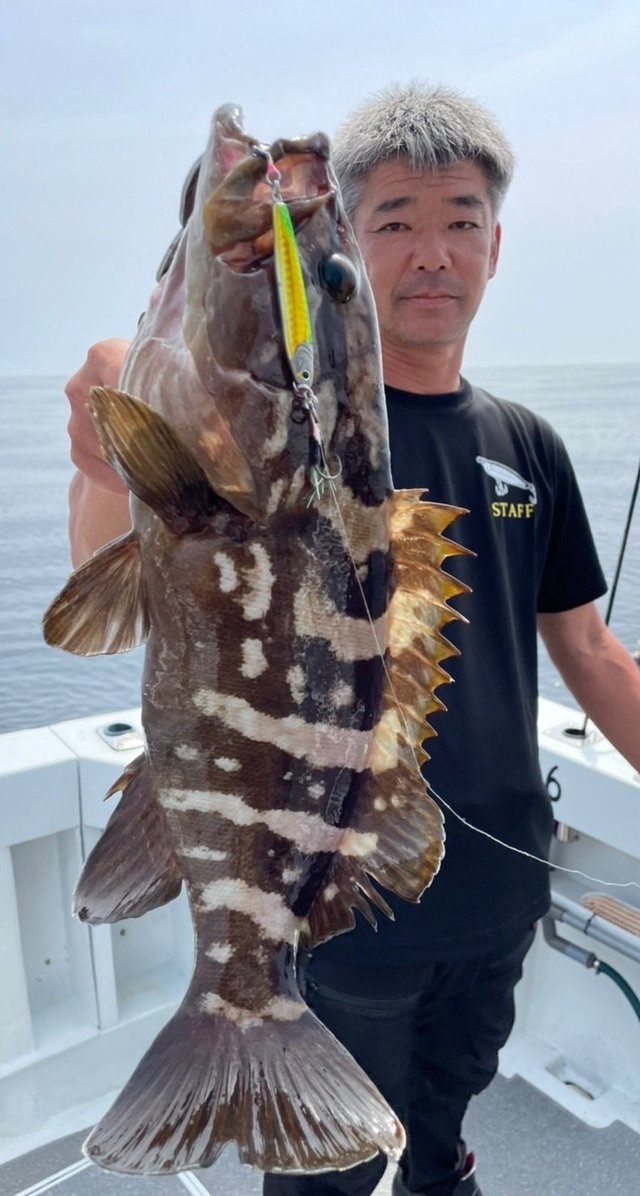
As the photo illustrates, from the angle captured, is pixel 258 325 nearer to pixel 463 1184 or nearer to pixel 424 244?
pixel 424 244

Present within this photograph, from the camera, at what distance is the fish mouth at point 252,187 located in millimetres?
1056

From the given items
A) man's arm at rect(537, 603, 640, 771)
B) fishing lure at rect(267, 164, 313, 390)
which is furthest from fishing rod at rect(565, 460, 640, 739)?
fishing lure at rect(267, 164, 313, 390)

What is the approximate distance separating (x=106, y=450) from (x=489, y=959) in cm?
136

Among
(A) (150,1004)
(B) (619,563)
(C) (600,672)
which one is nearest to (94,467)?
(C) (600,672)

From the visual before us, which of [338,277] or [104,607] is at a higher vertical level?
[338,277]

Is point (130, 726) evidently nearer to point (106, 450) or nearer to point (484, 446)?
point (484, 446)

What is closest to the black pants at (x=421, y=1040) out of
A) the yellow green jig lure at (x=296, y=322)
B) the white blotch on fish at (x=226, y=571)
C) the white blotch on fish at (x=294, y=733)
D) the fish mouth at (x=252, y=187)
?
the white blotch on fish at (x=294, y=733)

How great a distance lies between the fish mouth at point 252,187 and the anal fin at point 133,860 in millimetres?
684

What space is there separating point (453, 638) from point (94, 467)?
82cm

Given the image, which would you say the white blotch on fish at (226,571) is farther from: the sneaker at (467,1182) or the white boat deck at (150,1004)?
the sneaker at (467,1182)

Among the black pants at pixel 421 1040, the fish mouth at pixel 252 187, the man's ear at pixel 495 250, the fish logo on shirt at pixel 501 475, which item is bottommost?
the black pants at pixel 421 1040

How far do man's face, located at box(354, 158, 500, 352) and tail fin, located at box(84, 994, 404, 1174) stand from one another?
128 cm

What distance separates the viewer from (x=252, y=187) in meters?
1.06

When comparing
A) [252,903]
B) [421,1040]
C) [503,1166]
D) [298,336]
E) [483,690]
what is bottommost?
[503,1166]
